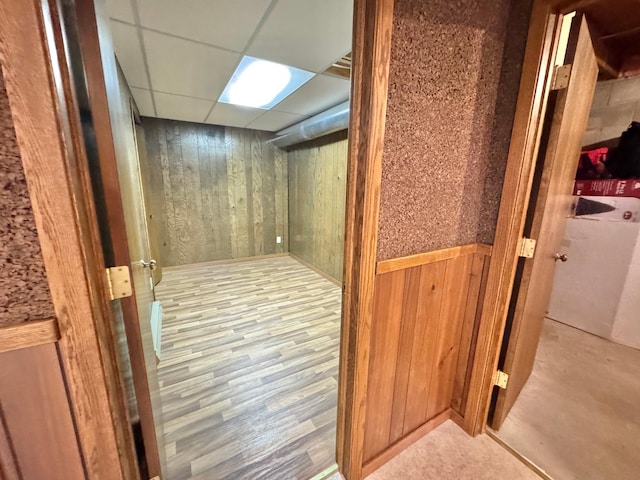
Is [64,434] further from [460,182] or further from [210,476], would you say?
[460,182]

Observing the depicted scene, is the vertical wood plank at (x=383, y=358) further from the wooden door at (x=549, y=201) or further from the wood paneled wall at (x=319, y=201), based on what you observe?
the wood paneled wall at (x=319, y=201)

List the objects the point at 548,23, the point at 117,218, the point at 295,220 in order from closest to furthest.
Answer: the point at 117,218 → the point at 548,23 → the point at 295,220

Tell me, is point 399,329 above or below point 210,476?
above

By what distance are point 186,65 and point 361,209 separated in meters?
2.03

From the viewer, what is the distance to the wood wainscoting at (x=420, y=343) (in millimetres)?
1141

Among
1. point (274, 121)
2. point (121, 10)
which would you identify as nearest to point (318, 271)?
point (274, 121)

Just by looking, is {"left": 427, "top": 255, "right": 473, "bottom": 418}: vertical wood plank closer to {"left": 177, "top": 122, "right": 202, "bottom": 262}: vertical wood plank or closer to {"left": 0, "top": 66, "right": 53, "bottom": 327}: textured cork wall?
{"left": 0, "top": 66, "right": 53, "bottom": 327}: textured cork wall

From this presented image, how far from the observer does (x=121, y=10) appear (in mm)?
1399

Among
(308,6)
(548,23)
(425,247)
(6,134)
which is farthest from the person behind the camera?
(308,6)

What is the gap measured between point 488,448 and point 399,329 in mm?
909

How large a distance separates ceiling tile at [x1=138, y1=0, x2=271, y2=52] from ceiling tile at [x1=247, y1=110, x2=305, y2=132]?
1682 millimetres

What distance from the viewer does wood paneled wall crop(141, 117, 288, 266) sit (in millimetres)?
3930

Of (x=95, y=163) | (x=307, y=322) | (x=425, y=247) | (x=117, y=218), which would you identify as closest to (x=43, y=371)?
(x=117, y=218)

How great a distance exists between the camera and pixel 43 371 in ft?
2.02
